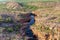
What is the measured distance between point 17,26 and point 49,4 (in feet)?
9.42

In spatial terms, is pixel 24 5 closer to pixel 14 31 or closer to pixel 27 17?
pixel 27 17

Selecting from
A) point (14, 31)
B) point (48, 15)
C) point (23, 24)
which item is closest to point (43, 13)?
point (48, 15)

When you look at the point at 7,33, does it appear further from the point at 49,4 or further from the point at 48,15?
the point at 49,4

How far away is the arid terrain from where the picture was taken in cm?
709

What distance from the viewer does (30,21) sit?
8.90 m

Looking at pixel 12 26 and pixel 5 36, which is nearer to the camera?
pixel 5 36

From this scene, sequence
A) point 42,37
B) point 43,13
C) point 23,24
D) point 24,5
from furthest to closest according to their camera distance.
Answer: point 24,5 → point 43,13 → point 23,24 → point 42,37

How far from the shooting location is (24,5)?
408 inches

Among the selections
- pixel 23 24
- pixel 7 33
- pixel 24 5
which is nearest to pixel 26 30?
pixel 23 24

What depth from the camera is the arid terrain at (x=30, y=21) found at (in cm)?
709

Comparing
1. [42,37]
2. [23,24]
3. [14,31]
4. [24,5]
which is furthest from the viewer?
[24,5]

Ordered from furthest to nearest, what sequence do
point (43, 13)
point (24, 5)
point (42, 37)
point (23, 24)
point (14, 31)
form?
point (24, 5)
point (43, 13)
point (23, 24)
point (14, 31)
point (42, 37)

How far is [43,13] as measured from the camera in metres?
8.98

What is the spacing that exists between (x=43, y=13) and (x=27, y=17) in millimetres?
554
